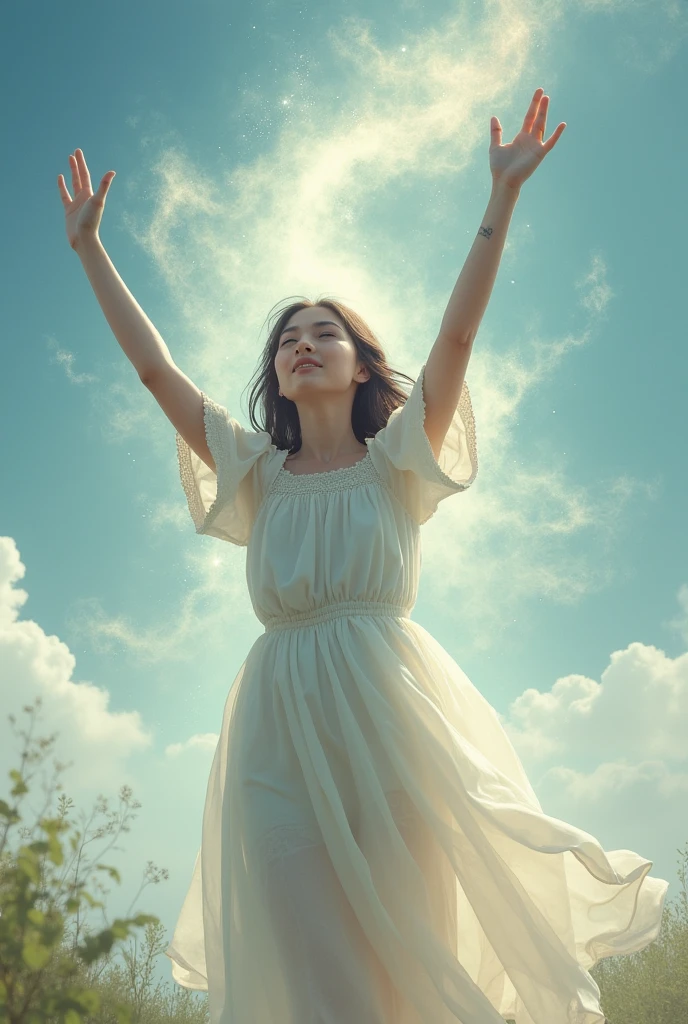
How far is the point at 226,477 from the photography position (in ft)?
10.2

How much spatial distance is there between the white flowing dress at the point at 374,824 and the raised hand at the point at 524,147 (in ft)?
2.22

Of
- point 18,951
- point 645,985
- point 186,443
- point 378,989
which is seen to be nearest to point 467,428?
point 186,443

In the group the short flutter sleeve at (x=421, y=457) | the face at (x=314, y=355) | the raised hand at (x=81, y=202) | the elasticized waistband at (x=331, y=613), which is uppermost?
the raised hand at (x=81, y=202)

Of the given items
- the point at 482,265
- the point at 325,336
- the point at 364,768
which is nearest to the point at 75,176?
the point at 325,336

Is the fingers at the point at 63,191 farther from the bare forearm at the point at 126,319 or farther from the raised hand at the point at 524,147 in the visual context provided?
the raised hand at the point at 524,147

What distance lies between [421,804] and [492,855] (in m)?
0.23

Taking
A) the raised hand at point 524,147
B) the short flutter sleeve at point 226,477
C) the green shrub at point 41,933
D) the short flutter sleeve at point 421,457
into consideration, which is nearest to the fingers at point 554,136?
the raised hand at point 524,147

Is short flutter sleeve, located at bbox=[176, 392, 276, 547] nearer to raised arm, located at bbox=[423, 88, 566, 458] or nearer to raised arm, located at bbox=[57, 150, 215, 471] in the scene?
raised arm, located at bbox=[57, 150, 215, 471]

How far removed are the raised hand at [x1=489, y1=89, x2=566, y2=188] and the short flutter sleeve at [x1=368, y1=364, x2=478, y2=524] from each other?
66 centimetres

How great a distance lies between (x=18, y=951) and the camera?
1533mm

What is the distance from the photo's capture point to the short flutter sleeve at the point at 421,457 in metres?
2.94

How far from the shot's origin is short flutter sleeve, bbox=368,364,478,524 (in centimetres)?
294

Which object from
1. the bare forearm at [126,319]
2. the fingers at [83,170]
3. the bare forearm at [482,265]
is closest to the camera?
the bare forearm at [482,265]

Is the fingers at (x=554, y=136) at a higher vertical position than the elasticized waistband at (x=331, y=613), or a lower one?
→ higher
